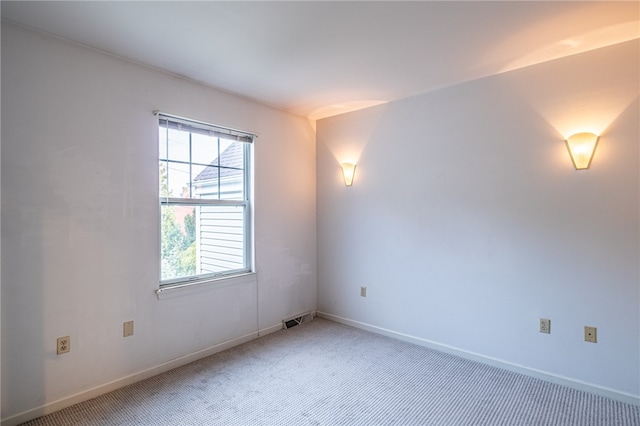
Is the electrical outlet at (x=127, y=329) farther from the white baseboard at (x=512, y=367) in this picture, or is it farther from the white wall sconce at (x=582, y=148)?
the white wall sconce at (x=582, y=148)

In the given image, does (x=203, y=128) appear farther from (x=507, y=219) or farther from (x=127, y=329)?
(x=507, y=219)

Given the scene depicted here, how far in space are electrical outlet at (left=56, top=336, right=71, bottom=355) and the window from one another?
0.70 m

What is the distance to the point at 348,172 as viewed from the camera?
3.81 metres

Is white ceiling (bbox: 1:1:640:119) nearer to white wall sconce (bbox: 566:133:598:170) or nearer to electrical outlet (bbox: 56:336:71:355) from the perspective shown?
white wall sconce (bbox: 566:133:598:170)

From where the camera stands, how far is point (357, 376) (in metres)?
2.68

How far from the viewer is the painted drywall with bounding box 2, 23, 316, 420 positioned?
2094 mm

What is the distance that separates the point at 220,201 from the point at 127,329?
128 centimetres

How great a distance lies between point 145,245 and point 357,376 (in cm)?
194

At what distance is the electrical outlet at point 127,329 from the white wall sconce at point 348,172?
2.44 meters

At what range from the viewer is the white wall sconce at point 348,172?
379 cm

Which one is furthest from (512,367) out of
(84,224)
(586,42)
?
(84,224)

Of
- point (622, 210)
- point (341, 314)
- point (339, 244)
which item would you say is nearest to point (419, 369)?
point (341, 314)

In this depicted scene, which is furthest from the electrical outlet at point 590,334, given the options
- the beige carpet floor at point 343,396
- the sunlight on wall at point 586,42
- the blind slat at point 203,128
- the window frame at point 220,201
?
the blind slat at point 203,128

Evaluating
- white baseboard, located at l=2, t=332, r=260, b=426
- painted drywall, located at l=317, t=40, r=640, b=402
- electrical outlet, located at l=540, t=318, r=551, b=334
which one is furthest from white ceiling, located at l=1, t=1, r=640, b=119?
white baseboard, located at l=2, t=332, r=260, b=426
